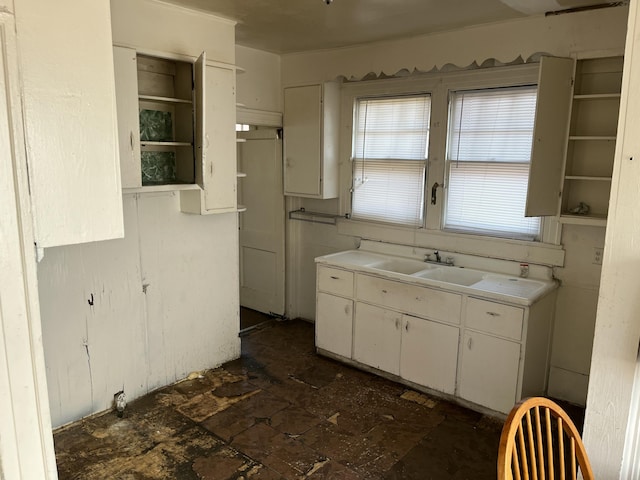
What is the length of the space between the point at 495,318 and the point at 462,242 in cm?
85

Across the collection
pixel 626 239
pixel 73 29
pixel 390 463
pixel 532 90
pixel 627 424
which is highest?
pixel 532 90

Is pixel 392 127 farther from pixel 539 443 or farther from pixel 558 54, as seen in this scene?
pixel 539 443

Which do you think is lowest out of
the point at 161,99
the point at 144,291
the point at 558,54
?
the point at 144,291

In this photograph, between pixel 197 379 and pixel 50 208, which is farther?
pixel 197 379

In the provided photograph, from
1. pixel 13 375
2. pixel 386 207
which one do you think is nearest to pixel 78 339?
pixel 13 375

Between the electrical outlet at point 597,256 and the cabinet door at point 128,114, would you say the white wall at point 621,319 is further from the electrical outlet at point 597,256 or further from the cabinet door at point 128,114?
the cabinet door at point 128,114

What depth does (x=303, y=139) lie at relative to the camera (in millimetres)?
4406

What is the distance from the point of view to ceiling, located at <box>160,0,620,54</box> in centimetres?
296

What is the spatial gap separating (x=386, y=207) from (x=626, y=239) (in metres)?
2.91

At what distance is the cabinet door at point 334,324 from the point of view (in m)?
3.88

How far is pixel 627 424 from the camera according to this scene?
143cm

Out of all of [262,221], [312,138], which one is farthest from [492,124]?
[262,221]

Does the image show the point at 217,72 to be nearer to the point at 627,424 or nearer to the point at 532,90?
the point at 532,90

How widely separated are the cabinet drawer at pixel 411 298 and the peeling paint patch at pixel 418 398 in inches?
23.5
